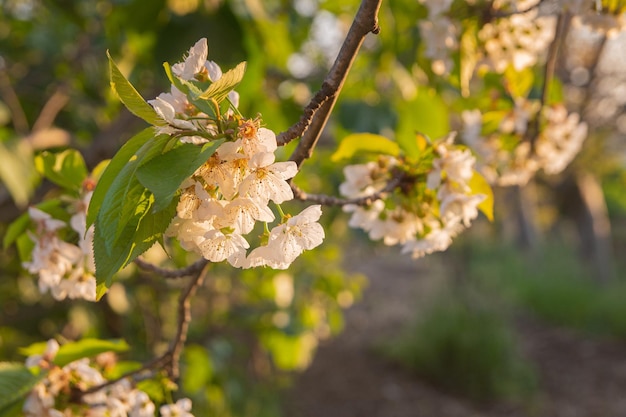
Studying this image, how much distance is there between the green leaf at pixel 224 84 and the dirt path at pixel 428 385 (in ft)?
10.5

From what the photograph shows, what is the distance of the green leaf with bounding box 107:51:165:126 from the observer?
0.58 m

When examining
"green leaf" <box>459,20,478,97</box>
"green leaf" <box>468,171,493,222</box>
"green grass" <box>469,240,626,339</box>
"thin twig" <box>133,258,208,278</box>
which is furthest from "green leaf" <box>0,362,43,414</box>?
"green grass" <box>469,240,626,339</box>

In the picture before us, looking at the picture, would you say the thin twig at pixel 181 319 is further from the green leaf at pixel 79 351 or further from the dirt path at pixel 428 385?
the dirt path at pixel 428 385

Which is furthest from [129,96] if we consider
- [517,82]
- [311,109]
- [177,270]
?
[517,82]

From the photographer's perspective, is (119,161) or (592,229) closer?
(119,161)

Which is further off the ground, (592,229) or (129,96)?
(129,96)

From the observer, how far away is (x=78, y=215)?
2.97 ft

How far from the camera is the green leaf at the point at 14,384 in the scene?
2.93ft

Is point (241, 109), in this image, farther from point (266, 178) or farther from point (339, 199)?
point (266, 178)

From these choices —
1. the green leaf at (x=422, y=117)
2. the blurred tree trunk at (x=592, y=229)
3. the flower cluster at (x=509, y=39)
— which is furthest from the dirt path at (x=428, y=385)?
the flower cluster at (x=509, y=39)

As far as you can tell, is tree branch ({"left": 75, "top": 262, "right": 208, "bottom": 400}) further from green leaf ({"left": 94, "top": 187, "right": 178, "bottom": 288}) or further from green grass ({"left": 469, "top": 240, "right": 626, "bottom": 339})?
green grass ({"left": 469, "top": 240, "right": 626, "bottom": 339})

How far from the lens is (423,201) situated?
961 millimetres

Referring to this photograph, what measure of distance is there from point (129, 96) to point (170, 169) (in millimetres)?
83

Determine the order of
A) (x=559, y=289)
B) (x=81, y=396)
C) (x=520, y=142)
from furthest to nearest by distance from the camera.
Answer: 1. (x=559, y=289)
2. (x=520, y=142)
3. (x=81, y=396)
